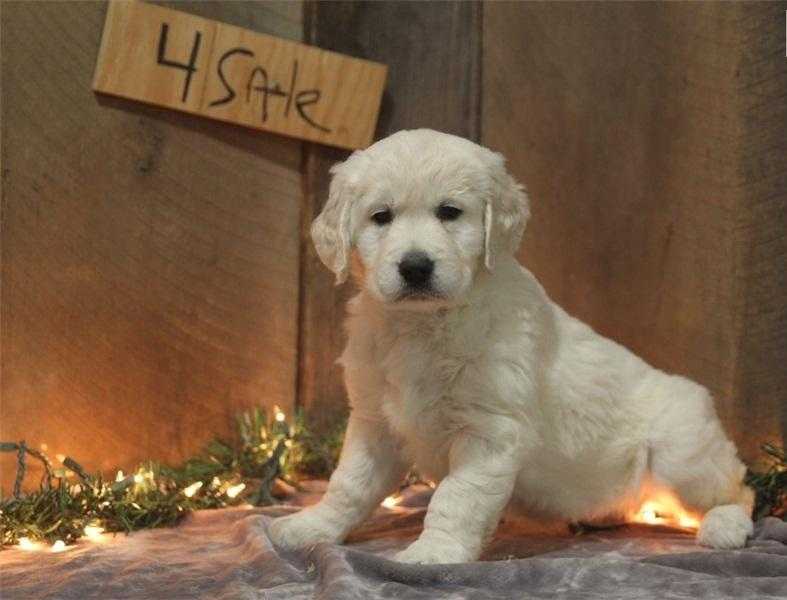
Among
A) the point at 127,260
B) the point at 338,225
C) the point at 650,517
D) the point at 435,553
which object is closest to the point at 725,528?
the point at 650,517

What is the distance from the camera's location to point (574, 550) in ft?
10.6

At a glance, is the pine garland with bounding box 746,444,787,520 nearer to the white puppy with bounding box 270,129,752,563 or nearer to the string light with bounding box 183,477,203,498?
the white puppy with bounding box 270,129,752,563

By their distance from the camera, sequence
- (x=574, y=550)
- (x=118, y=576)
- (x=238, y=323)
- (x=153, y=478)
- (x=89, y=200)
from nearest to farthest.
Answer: (x=118, y=576) → (x=574, y=550) → (x=153, y=478) → (x=89, y=200) → (x=238, y=323)

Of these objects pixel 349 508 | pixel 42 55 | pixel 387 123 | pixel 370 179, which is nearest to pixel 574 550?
pixel 349 508

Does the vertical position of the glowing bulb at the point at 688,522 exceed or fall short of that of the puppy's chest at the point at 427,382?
it falls short

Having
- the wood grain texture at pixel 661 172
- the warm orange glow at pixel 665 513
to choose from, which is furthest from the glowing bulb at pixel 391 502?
the wood grain texture at pixel 661 172

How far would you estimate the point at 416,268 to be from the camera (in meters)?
2.81

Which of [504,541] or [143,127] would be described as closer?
[504,541]

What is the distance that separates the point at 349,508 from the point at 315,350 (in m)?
1.26

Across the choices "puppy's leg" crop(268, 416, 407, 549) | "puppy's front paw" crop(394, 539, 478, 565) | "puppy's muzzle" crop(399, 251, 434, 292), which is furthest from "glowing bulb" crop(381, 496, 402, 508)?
"puppy's muzzle" crop(399, 251, 434, 292)

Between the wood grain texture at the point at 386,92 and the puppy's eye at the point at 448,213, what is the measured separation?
1.44 m

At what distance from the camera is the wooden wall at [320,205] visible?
12.6 ft

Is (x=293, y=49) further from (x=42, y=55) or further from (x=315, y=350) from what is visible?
(x=315, y=350)

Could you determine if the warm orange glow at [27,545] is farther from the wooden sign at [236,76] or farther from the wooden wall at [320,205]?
the wooden sign at [236,76]
